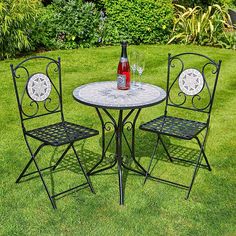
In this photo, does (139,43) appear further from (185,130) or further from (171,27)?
(185,130)

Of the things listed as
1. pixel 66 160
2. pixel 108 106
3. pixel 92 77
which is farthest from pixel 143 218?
pixel 92 77

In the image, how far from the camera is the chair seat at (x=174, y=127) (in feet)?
11.4

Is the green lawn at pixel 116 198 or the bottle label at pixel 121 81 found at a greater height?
the bottle label at pixel 121 81

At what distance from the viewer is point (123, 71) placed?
3455 millimetres

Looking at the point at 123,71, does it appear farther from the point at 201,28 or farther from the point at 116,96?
the point at 201,28

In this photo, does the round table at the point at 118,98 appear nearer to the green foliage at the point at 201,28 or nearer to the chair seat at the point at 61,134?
the chair seat at the point at 61,134

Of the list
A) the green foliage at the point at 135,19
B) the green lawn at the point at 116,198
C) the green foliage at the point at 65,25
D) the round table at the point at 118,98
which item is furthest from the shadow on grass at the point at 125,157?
the green foliage at the point at 135,19

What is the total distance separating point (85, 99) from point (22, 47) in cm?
623

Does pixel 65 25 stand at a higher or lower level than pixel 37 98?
lower

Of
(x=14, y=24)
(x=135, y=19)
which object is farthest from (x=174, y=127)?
(x=135, y=19)

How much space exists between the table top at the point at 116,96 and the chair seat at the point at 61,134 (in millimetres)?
325

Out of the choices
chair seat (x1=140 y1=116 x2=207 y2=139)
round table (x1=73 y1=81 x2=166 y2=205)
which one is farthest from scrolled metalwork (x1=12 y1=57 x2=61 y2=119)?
chair seat (x1=140 y1=116 x2=207 y2=139)

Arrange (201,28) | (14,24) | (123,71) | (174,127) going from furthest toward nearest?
(201,28) < (14,24) < (174,127) < (123,71)

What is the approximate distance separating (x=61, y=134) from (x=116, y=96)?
0.59 metres
